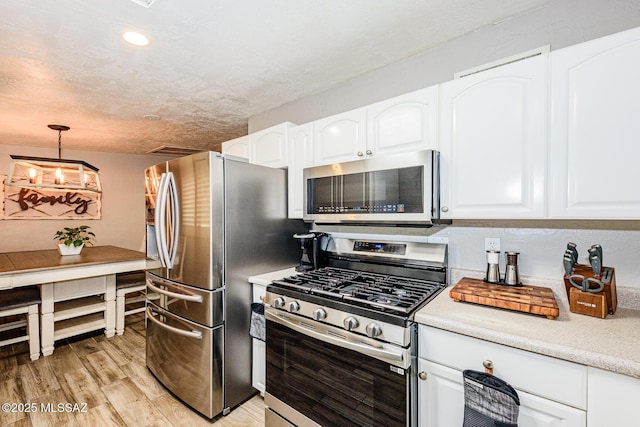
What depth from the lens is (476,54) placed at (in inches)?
69.7

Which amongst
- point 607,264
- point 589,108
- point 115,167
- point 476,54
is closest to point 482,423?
point 607,264

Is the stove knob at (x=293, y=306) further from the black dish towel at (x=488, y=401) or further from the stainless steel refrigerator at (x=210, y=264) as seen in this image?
the black dish towel at (x=488, y=401)

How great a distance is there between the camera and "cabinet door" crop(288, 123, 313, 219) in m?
2.23

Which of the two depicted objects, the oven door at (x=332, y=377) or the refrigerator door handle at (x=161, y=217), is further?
the refrigerator door handle at (x=161, y=217)

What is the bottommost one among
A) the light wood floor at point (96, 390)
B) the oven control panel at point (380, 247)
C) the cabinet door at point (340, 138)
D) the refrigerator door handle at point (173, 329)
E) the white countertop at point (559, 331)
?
the light wood floor at point (96, 390)

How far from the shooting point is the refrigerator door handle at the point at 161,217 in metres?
2.20

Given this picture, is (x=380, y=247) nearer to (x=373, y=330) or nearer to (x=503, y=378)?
(x=373, y=330)

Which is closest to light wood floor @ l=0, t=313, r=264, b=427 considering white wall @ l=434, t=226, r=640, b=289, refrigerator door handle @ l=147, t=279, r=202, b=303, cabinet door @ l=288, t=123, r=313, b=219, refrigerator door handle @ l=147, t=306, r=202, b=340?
refrigerator door handle @ l=147, t=306, r=202, b=340

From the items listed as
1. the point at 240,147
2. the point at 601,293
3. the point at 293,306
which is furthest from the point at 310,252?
the point at 601,293

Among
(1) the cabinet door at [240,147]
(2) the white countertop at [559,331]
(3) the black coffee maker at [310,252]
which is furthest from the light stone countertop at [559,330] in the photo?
(1) the cabinet door at [240,147]

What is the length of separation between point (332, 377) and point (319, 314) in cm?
32

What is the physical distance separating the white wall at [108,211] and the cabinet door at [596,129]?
20.5 feet

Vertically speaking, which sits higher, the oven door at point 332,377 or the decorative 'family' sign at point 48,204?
the decorative 'family' sign at point 48,204

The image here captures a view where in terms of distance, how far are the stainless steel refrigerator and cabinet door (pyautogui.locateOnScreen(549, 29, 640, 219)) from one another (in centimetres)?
176
